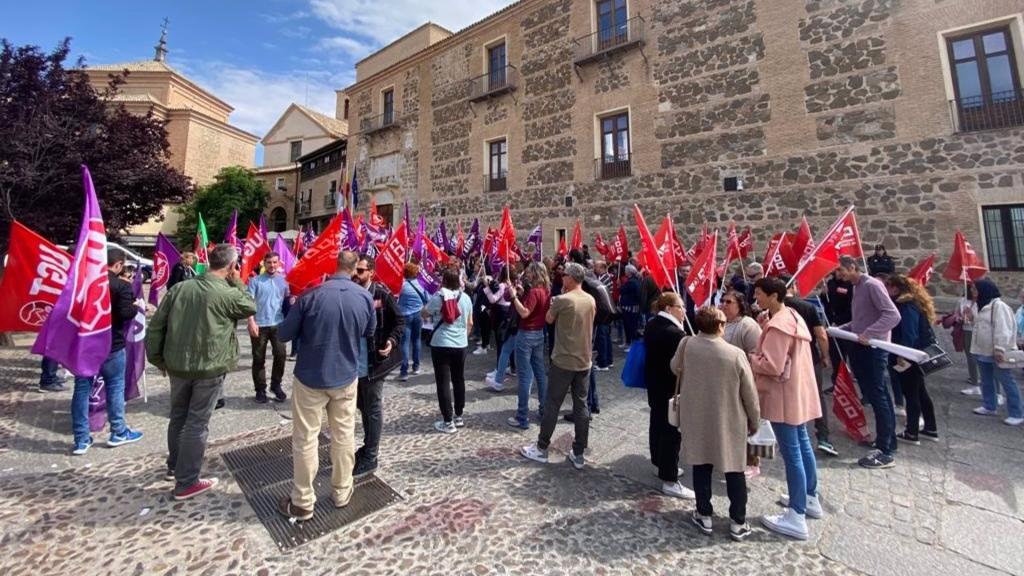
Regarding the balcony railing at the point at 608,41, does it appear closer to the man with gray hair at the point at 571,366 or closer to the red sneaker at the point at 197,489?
the man with gray hair at the point at 571,366

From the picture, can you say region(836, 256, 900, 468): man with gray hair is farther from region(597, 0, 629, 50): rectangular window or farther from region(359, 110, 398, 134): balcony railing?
region(359, 110, 398, 134): balcony railing

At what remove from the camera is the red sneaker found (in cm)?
347

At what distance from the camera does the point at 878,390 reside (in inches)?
168

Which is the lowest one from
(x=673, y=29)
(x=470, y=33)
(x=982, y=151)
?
(x=982, y=151)

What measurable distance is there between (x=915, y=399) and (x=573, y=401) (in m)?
3.81

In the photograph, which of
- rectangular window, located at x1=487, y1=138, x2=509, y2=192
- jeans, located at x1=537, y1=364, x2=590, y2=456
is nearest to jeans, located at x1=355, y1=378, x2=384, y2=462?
jeans, located at x1=537, y1=364, x2=590, y2=456

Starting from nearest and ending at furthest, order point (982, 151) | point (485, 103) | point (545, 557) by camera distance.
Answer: point (545, 557)
point (982, 151)
point (485, 103)

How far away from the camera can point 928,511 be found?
3447mm

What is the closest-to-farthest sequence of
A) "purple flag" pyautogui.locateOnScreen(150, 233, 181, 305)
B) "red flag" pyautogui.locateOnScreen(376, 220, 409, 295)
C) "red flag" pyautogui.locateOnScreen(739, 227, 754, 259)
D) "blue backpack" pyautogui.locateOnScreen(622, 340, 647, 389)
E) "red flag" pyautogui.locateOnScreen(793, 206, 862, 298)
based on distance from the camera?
1. "blue backpack" pyautogui.locateOnScreen(622, 340, 647, 389)
2. "red flag" pyautogui.locateOnScreen(793, 206, 862, 298)
3. "red flag" pyautogui.locateOnScreen(376, 220, 409, 295)
4. "purple flag" pyautogui.locateOnScreen(150, 233, 181, 305)
5. "red flag" pyautogui.locateOnScreen(739, 227, 754, 259)

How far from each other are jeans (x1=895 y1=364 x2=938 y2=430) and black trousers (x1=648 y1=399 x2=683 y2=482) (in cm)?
295

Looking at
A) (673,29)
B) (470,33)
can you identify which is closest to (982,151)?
(673,29)

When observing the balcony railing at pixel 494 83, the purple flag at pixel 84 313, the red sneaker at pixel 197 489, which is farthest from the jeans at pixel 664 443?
the balcony railing at pixel 494 83

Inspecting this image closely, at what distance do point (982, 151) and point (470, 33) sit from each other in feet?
57.4

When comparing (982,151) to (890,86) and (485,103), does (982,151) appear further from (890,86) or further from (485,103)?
(485,103)
